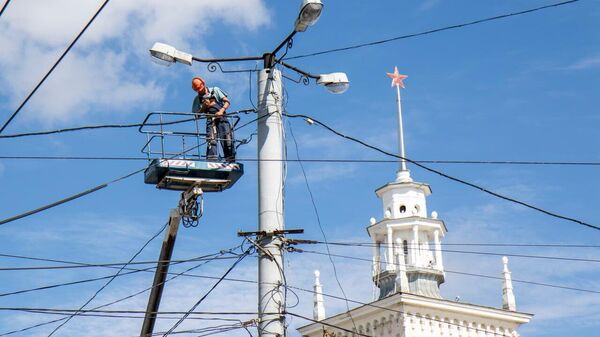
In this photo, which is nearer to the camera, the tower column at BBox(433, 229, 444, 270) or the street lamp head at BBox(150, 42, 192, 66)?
the street lamp head at BBox(150, 42, 192, 66)

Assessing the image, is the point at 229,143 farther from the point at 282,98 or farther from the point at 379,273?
the point at 379,273

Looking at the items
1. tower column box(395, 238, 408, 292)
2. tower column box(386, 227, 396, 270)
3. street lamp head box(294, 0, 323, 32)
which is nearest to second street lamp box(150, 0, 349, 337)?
street lamp head box(294, 0, 323, 32)

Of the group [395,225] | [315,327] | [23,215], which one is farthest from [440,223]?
[23,215]

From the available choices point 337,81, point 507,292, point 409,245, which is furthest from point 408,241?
point 337,81

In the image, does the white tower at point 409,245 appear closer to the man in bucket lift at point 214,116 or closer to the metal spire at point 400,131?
the metal spire at point 400,131

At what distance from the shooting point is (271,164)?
1930 cm

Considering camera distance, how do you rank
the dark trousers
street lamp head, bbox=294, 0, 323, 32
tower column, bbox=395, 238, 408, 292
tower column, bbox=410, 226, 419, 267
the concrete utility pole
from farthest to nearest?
tower column, bbox=410, 226, 419, 267 → tower column, bbox=395, 238, 408, 292 → the dark trousers → street lamp head, bbox=294, 0, 323, 32 → the concrete utility pole

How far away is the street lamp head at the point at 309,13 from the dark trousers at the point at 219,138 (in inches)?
79.6

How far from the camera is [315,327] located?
200 ft

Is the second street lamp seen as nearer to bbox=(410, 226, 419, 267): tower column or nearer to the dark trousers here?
the dark trousers

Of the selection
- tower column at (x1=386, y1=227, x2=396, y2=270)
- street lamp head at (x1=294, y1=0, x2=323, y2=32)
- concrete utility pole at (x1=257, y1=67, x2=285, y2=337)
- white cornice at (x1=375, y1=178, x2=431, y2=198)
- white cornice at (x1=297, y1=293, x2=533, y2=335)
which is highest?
white cornice at (x1=375, y1=178, x2=431, y2=198)

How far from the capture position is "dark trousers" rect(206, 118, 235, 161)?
65.4ft

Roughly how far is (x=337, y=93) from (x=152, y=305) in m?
4.38

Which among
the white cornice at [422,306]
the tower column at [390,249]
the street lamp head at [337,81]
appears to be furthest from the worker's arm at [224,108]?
the tower column at [390,249]
